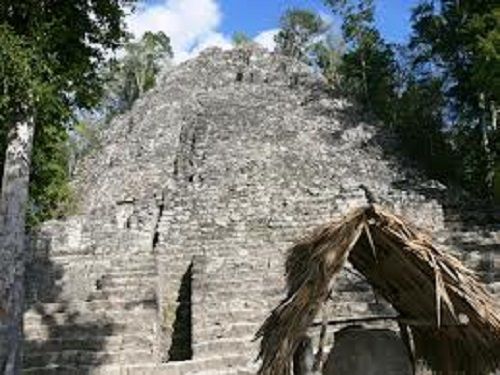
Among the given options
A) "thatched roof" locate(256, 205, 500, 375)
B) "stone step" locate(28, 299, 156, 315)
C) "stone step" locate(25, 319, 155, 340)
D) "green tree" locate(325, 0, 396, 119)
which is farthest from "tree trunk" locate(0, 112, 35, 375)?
"green tree" locate(325, 0, 396, 119)

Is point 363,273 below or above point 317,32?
below

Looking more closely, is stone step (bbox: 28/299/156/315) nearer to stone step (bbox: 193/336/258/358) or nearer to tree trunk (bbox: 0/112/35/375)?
stone step (bbox: 193/336/258/358)

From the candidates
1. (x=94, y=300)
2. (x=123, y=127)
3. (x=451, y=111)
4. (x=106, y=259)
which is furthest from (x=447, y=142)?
(x=94, y=300)

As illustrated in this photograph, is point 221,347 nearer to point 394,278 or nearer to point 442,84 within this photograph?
point 394,278

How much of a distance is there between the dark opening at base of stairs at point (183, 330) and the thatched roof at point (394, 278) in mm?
5049

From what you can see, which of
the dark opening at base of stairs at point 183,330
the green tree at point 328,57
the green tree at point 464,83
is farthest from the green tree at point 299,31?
the dark opening at base of stairs at point 183,330

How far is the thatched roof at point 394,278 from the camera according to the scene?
3.36 metres

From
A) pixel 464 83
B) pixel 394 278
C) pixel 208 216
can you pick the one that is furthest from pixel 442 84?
pixel 394 278

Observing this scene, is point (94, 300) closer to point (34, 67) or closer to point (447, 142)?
point (34, 67)

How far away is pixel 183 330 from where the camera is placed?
939cm

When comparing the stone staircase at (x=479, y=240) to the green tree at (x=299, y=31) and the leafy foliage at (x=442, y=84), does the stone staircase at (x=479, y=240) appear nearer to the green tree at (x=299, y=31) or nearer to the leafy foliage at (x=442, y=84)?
the leafy foliage at (x=442, y=84)

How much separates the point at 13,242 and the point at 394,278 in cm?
402

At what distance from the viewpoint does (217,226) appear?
15.4m

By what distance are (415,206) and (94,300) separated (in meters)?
7.32
